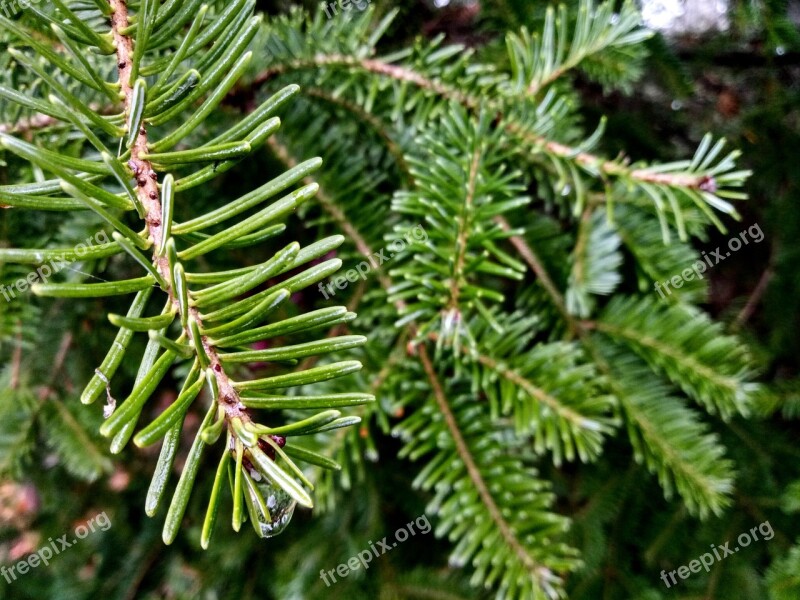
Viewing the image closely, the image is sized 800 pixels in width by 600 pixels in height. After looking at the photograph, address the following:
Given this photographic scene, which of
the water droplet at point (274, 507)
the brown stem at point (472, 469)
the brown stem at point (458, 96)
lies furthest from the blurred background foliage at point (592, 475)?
the water droplet at point (274, 507)

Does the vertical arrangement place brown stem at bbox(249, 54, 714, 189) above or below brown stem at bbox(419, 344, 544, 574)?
above

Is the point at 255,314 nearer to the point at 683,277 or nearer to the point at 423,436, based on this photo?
the point at 423,436

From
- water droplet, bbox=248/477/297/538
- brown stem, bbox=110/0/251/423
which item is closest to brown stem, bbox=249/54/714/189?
brown stem, bbox=110/0/251/423

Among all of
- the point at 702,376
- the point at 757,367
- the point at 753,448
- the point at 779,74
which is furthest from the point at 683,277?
the point at 779,74

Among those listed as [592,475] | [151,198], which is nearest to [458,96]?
[151,198]

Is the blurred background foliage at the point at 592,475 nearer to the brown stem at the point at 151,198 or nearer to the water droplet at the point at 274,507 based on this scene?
the brown stem at the point at 151,198

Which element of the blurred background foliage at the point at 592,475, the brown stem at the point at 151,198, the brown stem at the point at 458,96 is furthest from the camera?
the blurred background foliage at the point at 592,475

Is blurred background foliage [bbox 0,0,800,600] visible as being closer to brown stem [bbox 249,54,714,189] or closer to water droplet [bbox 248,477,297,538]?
brown stem [bbox 249,54,714,189]
